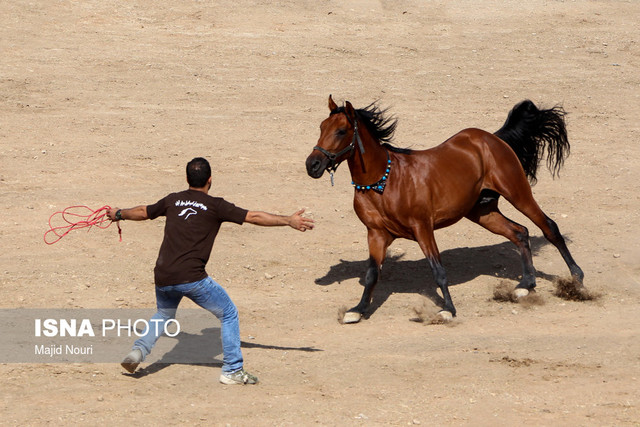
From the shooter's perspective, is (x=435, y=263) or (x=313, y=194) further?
(x=313, y=194)

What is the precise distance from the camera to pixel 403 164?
392 inches

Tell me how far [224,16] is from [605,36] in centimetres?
862

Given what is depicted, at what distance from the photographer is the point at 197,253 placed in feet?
24.7

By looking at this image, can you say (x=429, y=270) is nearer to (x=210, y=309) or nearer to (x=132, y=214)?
Answer: (x=210, y=309)

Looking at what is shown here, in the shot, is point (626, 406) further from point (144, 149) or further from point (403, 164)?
point (144, 149)

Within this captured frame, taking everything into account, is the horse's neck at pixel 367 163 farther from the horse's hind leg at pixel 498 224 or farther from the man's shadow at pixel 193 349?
the man's shadow at pixel 193 349

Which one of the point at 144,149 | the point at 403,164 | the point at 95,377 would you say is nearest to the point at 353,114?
the point at 403,164

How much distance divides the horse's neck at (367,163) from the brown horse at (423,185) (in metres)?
0.01

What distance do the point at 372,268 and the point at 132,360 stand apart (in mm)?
3077

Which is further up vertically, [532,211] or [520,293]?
[532,211]

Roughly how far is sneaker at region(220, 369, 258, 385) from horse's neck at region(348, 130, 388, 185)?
2.78 metres

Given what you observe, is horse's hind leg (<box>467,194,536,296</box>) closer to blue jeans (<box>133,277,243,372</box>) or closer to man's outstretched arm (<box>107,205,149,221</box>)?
blue jeans (<box>133,277,243,372</box>)

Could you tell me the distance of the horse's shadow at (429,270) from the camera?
1073 cm

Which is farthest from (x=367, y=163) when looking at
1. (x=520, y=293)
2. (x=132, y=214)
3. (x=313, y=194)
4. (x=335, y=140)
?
(x=313, y=194)
